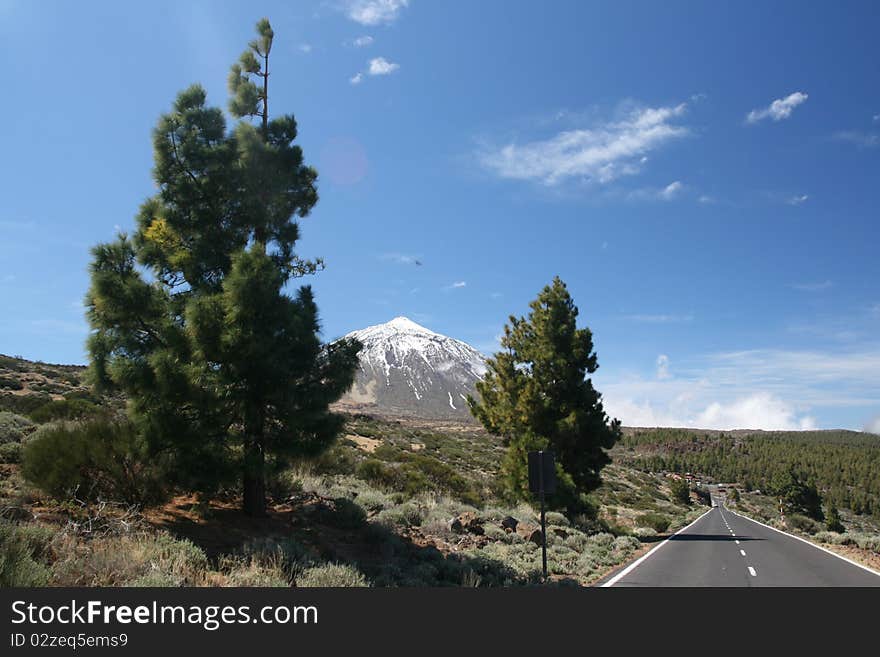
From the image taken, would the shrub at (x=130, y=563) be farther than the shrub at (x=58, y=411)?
No

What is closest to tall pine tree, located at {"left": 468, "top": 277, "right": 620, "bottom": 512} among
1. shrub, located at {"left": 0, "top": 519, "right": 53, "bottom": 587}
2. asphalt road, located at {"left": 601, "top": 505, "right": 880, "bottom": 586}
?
asphalt road, located at {"left": 601, "top": 505, "right": 880, "bottom": 586}

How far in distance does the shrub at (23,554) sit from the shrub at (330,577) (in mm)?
3266

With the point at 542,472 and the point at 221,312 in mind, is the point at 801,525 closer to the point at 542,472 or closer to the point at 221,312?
the point at 542,472

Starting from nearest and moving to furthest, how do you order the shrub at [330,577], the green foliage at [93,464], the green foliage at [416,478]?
the shrub at [330,577]
the green foliage at [93,464]
the green foliage at [416,478]

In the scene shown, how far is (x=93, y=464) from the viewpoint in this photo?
1023 cm

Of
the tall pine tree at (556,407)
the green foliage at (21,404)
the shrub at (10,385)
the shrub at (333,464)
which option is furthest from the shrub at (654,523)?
the shrub at (10,385)

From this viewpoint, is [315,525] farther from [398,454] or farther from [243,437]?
[398,454]

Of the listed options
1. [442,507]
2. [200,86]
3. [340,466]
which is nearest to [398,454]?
[340,466]

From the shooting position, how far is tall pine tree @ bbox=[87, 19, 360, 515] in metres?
10.2

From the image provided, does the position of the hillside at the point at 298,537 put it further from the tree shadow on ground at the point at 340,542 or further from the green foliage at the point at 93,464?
the green foliage at the point at 93,464

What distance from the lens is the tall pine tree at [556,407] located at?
2553cm

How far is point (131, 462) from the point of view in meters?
10.6

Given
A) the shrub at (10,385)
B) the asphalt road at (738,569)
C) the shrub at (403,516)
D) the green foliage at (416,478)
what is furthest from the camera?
the shrub at (10,385)

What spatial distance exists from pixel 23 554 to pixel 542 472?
33.5ft
